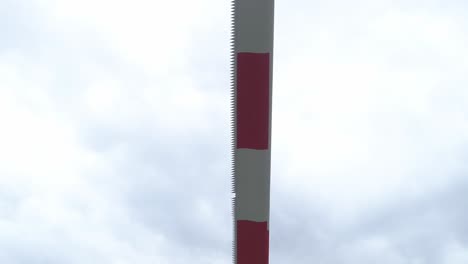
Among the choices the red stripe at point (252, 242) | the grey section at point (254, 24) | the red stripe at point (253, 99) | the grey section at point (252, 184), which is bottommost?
the red stripe at point (252, 242)

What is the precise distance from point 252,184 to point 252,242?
1.17 meters

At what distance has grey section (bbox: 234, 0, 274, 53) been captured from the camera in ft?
25.7

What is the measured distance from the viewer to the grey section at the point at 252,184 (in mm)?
8891

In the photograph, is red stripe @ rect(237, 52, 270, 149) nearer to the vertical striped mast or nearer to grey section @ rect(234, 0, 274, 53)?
the vertical striped mast

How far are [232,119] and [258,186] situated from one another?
1197 millimetres

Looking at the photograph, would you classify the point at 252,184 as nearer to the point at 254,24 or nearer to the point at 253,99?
the point at 253,99

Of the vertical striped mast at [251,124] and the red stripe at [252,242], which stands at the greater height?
the vertical striped mast at [251,124]

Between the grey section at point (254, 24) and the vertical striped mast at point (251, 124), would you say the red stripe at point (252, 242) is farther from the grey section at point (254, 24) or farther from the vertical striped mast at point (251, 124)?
the grey section at point (254, 24)

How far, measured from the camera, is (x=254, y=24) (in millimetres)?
7887

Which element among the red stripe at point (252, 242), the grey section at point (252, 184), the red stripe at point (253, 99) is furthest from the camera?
the red stripe at point (252, 242)

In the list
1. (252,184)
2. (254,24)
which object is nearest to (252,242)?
(252,184)

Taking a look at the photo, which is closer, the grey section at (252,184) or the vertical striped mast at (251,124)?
the vertical striped mast at (251,124)

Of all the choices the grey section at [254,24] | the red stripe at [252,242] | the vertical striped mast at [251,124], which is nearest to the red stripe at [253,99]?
the vertical striped mast at [251,124]

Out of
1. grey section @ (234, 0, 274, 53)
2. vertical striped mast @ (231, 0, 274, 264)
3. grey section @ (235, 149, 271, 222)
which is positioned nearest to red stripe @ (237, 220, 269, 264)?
vertical striped mast @ (231, 0, 274, 264)
